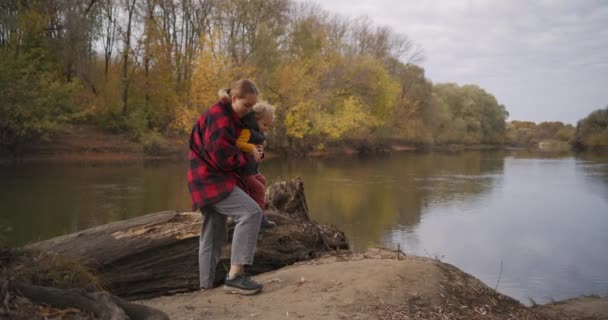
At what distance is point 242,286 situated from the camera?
415 centimetres

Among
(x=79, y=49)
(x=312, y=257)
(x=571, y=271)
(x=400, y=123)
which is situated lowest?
(x=571, y=271)

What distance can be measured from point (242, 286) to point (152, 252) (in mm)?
1570

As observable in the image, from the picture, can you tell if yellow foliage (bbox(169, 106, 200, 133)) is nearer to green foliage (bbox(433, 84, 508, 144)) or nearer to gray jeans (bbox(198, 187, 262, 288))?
gray jeans (bbox(198, 187, 262, 288))

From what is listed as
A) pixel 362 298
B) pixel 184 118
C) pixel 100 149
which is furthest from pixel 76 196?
pixel 184 118

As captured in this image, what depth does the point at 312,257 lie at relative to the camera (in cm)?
621

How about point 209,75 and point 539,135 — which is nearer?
point 209,75

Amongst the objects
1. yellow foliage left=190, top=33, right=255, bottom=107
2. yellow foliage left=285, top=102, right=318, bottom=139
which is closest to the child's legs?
yellow foliage left=190, top=33, right=255, bottom=107

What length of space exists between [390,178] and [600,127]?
1286 inches

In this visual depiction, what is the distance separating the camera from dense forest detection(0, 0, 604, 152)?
23.9 meters

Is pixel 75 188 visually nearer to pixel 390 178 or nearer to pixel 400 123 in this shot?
pixel 390 178

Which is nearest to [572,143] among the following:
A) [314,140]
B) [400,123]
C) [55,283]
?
[400,123]

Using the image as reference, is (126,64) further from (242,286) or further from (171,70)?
(242,286)

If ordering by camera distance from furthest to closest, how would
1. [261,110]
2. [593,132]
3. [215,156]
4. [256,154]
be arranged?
[593,132] < [261,110] < [256,154] < [215,156]

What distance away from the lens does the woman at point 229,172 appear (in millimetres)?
4098
